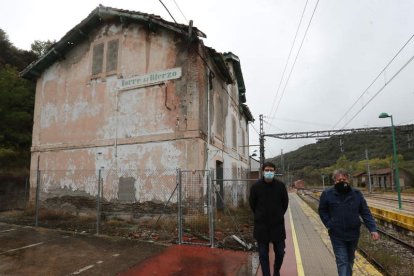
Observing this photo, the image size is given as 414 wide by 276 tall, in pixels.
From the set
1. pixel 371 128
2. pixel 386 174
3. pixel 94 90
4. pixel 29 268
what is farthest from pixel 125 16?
pixel 386 174

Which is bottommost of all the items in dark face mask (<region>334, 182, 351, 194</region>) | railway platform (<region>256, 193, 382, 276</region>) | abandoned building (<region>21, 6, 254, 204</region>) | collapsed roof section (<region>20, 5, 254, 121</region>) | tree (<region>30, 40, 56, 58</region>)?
railway platform (<region>256, 193, 382, 276</region>)

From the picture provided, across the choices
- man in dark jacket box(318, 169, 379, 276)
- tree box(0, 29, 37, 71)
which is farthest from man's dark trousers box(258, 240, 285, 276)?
tree box(0, 29, 37, 71)

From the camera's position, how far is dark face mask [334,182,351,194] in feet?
14.8

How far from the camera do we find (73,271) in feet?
20.3

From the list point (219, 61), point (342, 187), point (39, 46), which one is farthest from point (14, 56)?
point (342, 187)

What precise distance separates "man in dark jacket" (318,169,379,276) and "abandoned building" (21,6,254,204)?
7.10 metres

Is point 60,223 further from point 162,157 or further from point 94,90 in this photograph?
point 94,90

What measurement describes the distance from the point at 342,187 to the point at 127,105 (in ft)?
32.6

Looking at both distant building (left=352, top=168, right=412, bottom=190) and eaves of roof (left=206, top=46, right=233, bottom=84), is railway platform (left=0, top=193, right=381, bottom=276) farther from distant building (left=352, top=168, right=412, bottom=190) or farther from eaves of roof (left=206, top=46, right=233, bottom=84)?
distant building (left=352, top=168, right=412, bottom=190)

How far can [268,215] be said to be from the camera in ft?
17.0

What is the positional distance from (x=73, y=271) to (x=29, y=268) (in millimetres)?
935

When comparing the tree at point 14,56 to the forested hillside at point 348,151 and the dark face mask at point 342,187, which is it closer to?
the dark face mask at point 342,187

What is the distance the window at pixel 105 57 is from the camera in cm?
1356

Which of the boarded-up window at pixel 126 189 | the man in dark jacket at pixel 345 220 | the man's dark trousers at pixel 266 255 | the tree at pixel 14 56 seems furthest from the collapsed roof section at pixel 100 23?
the tree at pixel 14 56
